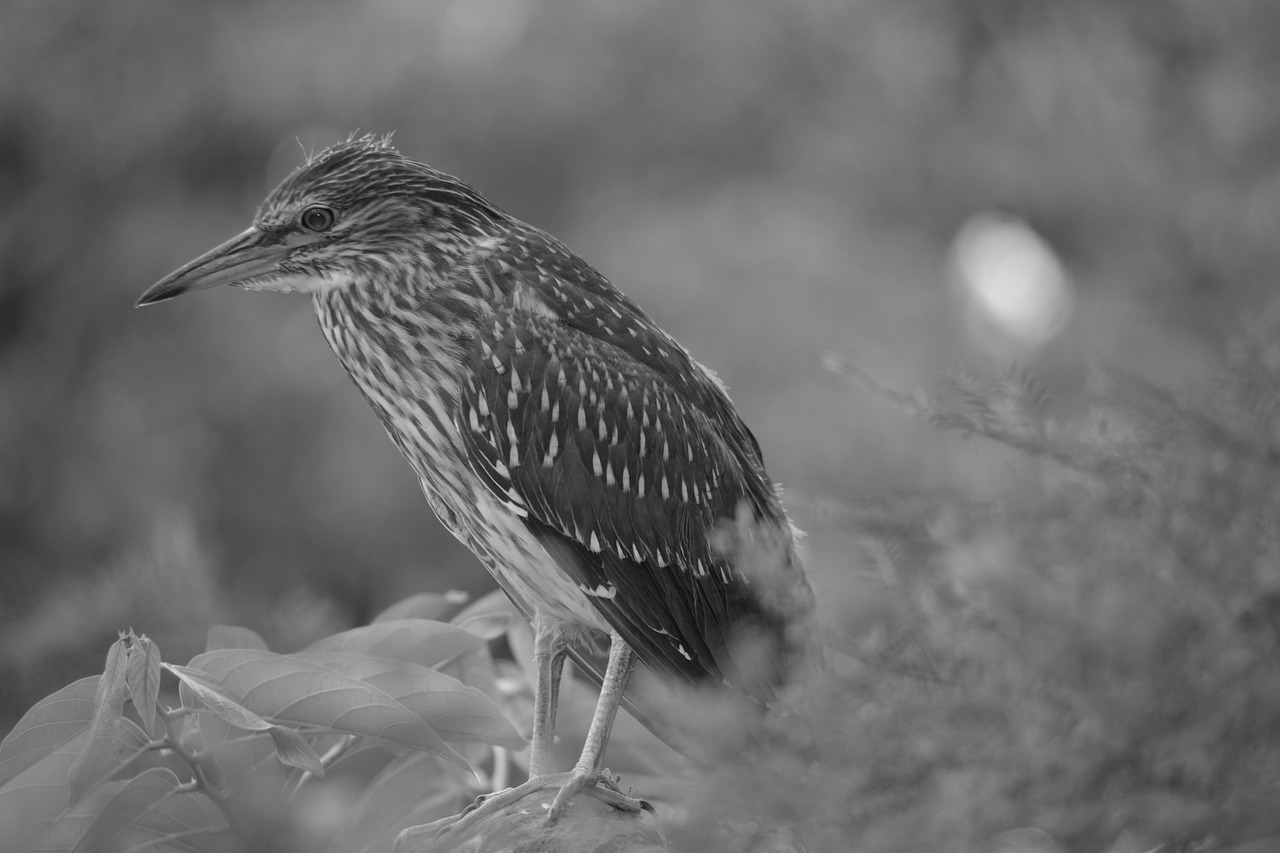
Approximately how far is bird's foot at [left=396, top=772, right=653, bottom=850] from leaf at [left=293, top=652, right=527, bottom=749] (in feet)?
0.93

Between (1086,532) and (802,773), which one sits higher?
(1086,532)

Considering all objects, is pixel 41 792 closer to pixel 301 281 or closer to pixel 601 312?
pixel 301 281

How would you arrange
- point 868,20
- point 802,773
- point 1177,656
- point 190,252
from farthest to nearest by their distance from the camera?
point 868,20 < point 190,252 < point 802,773 < point 1177,656

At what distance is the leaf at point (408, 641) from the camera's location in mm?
2566

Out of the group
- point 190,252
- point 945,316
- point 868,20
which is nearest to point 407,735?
point 945,316

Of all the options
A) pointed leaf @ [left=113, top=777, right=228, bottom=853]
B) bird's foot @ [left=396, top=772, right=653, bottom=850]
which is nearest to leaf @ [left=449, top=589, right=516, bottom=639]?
bird's foot @ [left=396, top=772, right=653, bottom=850]

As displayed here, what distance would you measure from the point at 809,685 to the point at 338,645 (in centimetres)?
136

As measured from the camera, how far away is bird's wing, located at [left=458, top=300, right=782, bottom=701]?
296cm

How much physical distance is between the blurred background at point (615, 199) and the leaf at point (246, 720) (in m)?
6.37

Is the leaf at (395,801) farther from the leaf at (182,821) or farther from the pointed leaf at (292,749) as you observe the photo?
the leaf at (182,821)

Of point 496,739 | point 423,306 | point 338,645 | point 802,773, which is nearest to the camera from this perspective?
point 802,773

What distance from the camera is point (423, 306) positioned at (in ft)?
9.93

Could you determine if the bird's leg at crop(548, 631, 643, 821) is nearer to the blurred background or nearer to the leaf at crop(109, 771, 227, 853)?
the leaf at crop(109, 771, 227, 853)

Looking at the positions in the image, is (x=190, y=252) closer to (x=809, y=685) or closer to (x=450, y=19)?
(x=450, y=19)
